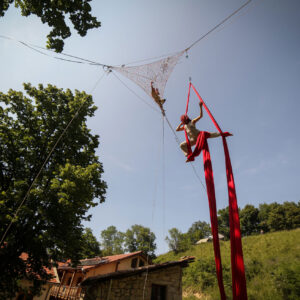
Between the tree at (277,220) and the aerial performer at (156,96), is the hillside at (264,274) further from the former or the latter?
the tree at (277,220)

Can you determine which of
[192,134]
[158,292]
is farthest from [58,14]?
[158,292]

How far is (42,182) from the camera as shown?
8.40 metres

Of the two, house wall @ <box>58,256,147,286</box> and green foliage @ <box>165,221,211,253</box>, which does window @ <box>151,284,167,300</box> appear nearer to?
house wall @ <box>58,256,147,286</box>

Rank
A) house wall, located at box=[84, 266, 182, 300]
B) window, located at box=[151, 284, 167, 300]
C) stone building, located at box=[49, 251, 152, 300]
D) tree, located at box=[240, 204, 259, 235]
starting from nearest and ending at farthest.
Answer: house wall, located at box=[84, 266, 182, 300], window, located at box=[151, 284, 167, 300], stone building, located at box=[49, 251, 152, 300], tree, located at box=[240, 204, 259, 235]

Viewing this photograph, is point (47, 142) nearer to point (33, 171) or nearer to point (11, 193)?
point (33, 171)

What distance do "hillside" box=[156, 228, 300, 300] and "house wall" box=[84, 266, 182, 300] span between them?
20.9 feet

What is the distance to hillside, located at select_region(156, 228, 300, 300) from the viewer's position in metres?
11.5

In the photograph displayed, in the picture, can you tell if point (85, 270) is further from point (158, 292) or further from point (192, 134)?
point (192, 134)

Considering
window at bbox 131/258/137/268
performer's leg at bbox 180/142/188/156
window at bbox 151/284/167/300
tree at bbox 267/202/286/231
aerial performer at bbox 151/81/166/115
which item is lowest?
window at bbox 151/284/167/300

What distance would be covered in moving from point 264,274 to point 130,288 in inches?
492

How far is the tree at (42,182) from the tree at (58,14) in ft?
10.4

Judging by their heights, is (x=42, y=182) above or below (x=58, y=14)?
below

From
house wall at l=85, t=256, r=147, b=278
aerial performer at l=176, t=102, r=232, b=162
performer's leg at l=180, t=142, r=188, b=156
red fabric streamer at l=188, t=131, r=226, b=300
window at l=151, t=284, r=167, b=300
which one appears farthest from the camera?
house wall at l=85, t=256, r=147, b=278

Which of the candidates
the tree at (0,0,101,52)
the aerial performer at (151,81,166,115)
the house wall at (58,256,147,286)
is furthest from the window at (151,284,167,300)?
the tree at (0,0,101,52)
